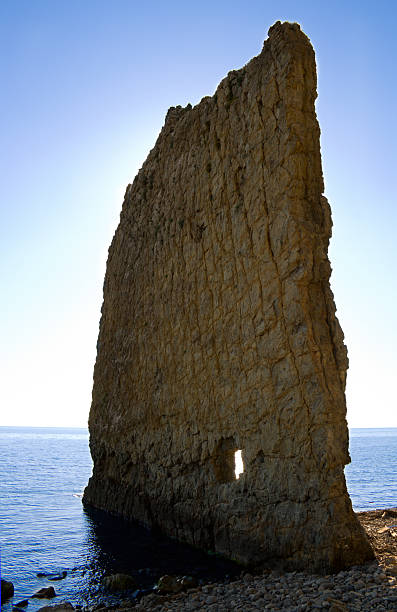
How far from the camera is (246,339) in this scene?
1416 centimetres

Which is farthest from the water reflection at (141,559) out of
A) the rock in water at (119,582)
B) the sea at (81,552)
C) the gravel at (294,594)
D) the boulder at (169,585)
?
the gravel at (294,594)

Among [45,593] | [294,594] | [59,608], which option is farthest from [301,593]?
[45,593]

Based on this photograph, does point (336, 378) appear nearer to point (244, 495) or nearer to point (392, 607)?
point (244, 495)

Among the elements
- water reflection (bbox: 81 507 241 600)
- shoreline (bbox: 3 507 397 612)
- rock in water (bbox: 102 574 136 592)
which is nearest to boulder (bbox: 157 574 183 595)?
shoreline (bbox: 3 507 397 612)

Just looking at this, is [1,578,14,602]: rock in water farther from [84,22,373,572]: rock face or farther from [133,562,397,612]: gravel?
[84,22,373,572]: rock face

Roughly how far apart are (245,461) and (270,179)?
25.2 feet

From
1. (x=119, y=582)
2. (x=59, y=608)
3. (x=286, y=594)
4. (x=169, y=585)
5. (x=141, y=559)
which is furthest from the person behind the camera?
(x=141, y=559)

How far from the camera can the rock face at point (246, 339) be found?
1195 cm

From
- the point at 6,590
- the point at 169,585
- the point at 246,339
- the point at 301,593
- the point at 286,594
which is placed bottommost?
the point at 6,590

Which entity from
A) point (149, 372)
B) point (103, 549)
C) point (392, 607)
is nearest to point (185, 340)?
point (149, 372)

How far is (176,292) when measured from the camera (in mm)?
18188

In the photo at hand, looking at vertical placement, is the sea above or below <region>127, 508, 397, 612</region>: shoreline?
below

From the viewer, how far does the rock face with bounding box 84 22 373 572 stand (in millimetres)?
11953

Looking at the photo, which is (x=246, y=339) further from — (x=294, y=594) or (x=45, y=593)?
(x=45, y=593)
